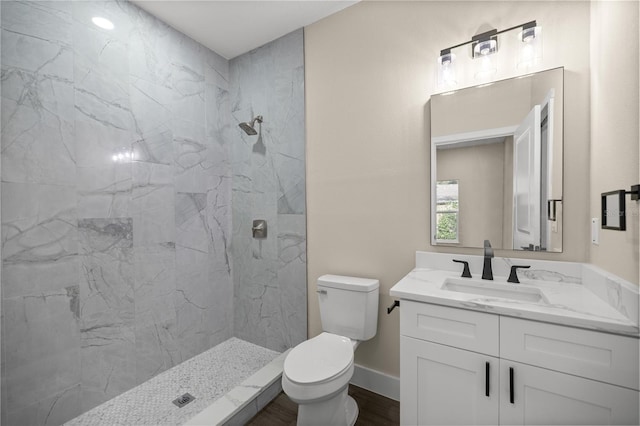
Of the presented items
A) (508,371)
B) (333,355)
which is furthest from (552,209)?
(333,355)

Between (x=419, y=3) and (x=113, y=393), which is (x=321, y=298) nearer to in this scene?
(x=113, y=393)

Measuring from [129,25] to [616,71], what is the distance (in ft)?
8.64

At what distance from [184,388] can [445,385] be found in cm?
167

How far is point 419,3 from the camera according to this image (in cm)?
172

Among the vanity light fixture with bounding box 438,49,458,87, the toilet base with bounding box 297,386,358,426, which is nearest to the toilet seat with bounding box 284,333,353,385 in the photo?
the toilet base with bounding box 297,386,358,426

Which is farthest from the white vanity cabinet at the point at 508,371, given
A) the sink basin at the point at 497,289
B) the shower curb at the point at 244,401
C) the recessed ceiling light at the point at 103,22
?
the recessed ceiling light at the point at 103,22

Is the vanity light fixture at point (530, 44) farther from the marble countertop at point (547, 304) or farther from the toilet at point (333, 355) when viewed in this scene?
the toilet at point (333, 355)

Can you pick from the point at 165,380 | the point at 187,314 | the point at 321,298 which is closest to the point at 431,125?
the point at 321,298

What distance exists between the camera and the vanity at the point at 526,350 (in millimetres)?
921

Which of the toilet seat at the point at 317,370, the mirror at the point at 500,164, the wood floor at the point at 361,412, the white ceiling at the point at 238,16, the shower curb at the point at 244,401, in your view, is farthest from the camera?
the white ceiling at the point at 238,16

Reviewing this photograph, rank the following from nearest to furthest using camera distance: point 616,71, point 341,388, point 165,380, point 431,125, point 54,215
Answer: point 616,71 → point 341,388 → point 54,215 → point 431,125 → point 165,380

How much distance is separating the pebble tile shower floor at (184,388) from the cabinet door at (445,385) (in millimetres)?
1273

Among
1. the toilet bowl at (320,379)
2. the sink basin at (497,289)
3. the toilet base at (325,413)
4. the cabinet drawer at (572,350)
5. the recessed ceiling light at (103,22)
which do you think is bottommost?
the toilet base at (325,413)

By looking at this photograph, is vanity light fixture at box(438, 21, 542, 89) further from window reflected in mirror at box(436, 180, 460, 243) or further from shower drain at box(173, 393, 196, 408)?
shower drain at box(173, 393, 196, 408)
